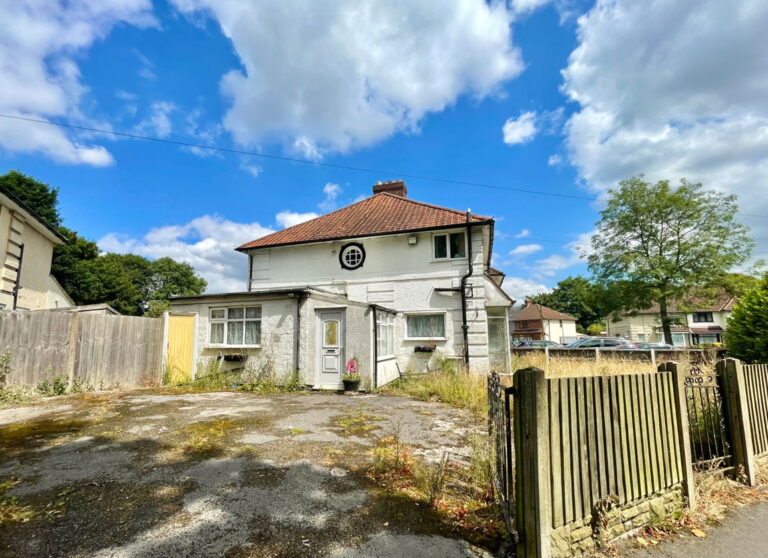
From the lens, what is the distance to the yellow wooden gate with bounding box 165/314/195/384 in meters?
11.1

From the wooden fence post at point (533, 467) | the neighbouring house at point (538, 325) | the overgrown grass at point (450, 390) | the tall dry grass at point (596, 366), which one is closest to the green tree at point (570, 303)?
the neighbouring house at point (538, 325)

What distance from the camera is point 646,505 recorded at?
3328 millimetres

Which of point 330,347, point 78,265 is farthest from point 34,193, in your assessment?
point 330,347

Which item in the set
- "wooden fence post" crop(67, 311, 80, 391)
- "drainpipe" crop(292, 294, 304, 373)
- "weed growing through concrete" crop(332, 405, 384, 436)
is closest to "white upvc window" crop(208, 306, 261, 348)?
"drainpipe" crop(292, 294, 304, 373)

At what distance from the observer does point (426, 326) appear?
44.2 feet

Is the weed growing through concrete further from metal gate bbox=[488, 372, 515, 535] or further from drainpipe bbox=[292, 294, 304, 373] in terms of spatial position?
drainpipe bbox=[292, 294, 304, 373]

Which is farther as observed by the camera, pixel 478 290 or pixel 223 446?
pixel 478 290

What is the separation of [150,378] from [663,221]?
30988 mm

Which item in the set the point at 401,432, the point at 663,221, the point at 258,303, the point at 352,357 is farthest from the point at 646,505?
the point at 663,221

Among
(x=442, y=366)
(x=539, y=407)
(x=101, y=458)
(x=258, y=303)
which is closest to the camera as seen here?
(x=539, y=407)

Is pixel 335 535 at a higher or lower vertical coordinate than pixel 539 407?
lower

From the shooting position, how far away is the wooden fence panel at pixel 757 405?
179 inches

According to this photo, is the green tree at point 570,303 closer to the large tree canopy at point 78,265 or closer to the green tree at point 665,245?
the green tree at point 665,245

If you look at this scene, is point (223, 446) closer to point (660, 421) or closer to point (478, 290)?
point (660, 421)
